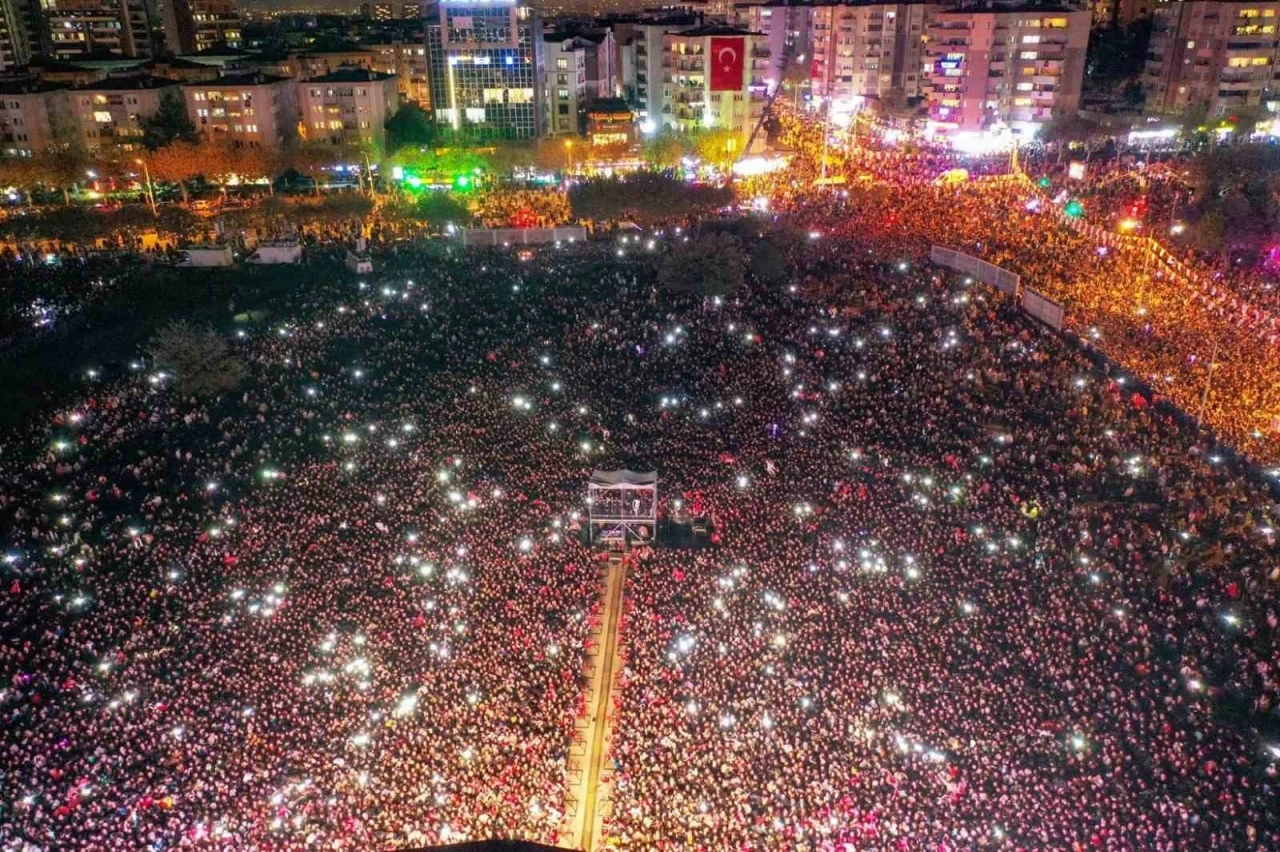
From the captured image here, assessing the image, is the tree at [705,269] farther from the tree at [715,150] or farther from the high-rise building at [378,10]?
the high-rise building at [378,10]

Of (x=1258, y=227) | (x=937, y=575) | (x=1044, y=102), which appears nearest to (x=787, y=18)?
(x=1044, y=102)

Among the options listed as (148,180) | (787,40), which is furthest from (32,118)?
(787,40)

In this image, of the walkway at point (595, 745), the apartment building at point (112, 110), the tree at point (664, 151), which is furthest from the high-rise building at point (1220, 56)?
the apartment building at point (112, 110)

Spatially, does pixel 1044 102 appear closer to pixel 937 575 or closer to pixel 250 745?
pixel 937 575

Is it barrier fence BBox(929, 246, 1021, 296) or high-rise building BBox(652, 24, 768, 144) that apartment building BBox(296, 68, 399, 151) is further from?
barrier fence BBox(929, 246, 1021, 296)

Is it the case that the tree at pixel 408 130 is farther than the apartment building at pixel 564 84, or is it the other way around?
the apartment building at pixel 564 84

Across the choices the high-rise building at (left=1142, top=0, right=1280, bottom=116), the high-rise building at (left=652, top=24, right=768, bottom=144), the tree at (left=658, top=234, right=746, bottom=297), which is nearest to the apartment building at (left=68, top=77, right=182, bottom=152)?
the high-rise building at (left=652, top=24, right=768, bottom=144)

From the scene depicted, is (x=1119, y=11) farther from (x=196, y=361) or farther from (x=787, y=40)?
(x=196, y=361)
